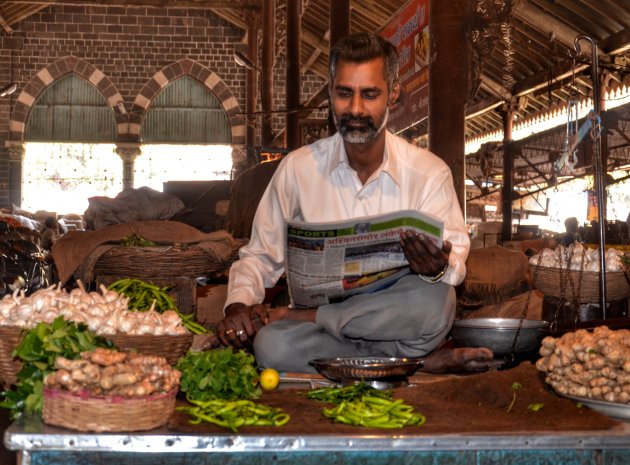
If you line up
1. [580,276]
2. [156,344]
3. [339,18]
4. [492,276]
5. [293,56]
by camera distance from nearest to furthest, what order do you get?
[156,344] < [580,276] < [492,276] < [339,18] < [293,56]

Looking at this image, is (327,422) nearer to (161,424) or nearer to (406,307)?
(161,424)

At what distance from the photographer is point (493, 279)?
Answer: 5.88 m

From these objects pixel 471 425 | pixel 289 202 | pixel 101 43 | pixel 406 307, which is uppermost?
pixel 101 43

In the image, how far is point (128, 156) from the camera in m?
24.5

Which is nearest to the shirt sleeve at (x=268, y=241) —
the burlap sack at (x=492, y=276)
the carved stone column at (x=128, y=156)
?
the burlap sack at (x=492, y=276)

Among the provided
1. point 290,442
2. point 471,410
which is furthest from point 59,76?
point 290,442

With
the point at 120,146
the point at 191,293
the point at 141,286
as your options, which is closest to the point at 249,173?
the point at 191,293

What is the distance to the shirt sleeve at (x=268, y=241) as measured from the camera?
375 cm

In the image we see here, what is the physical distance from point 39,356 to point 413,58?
5453 mm

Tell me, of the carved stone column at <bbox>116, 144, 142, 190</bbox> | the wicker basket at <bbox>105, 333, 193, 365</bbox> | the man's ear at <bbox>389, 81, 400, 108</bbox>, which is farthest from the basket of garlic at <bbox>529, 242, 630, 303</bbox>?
the carved stone column at <bbox>116, 144, 142, 190</bbox>

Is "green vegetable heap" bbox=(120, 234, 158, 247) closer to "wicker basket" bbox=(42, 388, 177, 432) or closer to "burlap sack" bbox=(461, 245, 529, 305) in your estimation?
"burlap sack" bbox=(461, 245, 529, 305)

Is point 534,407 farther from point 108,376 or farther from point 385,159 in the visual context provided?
point 385,159

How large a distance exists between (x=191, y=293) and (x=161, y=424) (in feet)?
9.55

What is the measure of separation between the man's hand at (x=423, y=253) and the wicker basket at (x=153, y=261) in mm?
2132
